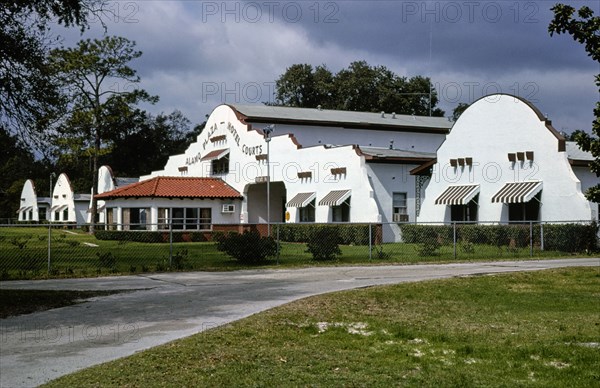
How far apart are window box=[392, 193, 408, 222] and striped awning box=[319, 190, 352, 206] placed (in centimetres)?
262

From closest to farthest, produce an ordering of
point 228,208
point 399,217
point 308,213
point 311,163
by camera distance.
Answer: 1. point 399,217
2. point 311,163
3. point 308,213
4. point 228,208

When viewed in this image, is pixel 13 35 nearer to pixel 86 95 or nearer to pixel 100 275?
pixel 100 275

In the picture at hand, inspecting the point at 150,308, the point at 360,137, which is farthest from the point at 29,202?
the point at 150,308

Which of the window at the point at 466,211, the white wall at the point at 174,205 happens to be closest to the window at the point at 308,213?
the white wall at the point at 174,205

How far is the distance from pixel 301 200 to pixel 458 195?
9.96 m

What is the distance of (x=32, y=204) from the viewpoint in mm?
94312

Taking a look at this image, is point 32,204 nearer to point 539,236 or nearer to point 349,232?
point 349,232

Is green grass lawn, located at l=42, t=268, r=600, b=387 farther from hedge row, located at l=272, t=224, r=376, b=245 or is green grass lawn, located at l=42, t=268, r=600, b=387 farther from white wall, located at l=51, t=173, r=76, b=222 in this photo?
white wall, located at l=51, t=173, r=76, b=222

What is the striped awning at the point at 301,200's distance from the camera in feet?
136

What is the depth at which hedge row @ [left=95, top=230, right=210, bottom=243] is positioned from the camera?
3828cm

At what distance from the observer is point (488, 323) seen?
11812 millimetres

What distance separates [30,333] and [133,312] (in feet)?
8.05

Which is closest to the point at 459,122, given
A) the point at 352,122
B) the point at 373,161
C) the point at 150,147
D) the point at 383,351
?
the point at 373,161

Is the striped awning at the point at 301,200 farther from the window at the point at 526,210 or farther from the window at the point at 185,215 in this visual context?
the window at the point at 526,210
